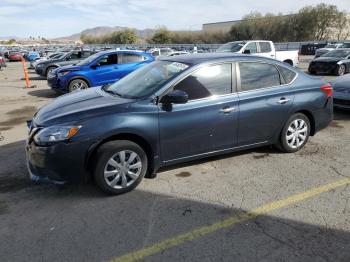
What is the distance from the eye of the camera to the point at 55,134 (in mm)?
3947

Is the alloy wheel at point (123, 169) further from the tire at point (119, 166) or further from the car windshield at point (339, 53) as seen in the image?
the car windshield at point (339, 53)

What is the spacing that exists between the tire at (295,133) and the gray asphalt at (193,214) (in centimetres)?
16

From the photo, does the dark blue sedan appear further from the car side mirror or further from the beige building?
the beige building

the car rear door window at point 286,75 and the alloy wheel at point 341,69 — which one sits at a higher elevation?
the car rear door window at point 286,75

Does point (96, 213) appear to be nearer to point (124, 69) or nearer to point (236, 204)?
point (236, 204)

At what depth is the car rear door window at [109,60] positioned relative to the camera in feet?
38.7

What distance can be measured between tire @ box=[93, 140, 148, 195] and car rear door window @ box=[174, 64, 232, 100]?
39.6 inches

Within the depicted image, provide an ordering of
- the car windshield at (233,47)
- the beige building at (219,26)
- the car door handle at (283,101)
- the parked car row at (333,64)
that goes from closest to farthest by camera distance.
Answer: the car door handle at (283,101), the car windshield at (233,47), the parked car row at (333,64), the beige building at (219,26)

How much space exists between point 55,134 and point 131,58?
8621 millimetres

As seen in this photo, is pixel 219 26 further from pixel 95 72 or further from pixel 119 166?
pixel 119 166

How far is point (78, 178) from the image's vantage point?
4.03 metres

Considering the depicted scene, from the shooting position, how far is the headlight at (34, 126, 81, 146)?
392 cm

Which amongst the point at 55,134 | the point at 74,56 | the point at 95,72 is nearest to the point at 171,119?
the point at 55,134

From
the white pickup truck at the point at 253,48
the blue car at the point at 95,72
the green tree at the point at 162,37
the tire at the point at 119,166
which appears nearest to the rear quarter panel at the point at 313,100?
the tire at the point at 119,166
